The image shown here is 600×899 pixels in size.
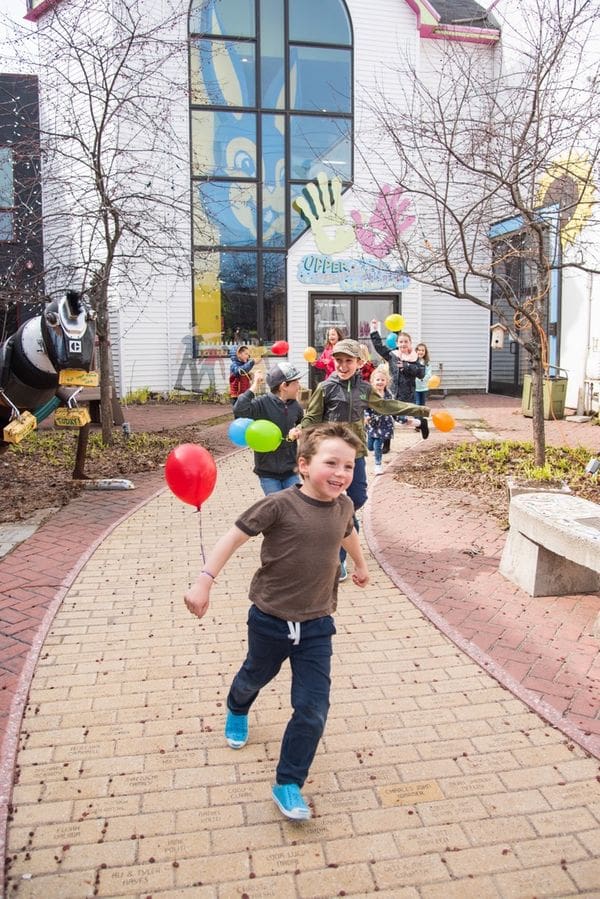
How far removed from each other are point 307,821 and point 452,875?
61 centimetres

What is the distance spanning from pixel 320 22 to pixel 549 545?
16.7m

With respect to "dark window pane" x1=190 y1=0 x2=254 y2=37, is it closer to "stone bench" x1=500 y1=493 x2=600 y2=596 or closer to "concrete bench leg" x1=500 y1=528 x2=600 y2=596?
"stone bench" x1=500 y1=493 x2=600 y2=596

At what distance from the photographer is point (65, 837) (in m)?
2.97

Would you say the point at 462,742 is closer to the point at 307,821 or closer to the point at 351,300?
the point at 307,821

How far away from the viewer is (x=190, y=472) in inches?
161

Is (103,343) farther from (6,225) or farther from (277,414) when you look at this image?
(6,225)

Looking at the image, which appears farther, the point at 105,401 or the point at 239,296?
the point at 239,296

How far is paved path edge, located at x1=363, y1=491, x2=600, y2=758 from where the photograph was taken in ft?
12.2

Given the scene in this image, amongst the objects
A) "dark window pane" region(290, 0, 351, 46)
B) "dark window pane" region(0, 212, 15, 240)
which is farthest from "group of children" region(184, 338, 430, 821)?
"dark window pane" region(290, 0, 351, 46)

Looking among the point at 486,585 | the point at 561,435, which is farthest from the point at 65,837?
the point at 561,435

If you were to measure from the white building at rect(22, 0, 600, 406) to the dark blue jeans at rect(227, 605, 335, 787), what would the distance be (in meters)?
15.1

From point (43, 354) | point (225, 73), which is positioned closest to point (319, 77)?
point (225, 73)

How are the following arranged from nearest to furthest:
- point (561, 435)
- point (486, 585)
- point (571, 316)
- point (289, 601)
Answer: point (289, 601) < point (486, 585) < point (561, 435) < point (571, 316)

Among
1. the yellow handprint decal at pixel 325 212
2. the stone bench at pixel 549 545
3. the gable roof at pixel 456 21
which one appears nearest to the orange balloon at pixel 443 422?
the stone bench at pixel 549 545
